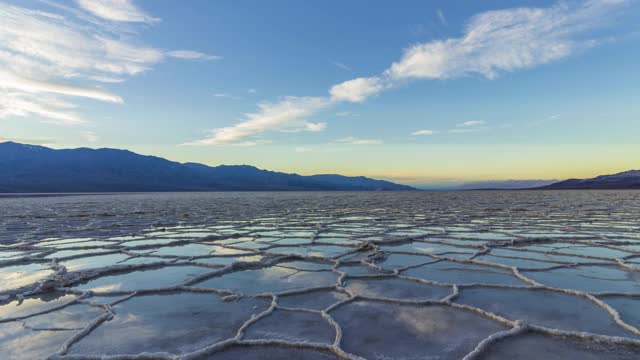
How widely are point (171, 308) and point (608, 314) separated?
376cm

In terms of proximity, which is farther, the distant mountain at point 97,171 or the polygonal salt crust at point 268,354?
the distant mountain at point 97,171

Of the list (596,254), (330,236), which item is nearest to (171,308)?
(330,236)

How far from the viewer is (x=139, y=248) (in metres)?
7.09

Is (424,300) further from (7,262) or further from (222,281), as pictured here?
(7,262)

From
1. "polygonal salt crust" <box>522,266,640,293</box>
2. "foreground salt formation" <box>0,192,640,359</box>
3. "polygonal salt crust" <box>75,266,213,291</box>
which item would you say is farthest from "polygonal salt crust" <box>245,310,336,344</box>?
"polygonal salt crust" <box>522,266,640,293</box>

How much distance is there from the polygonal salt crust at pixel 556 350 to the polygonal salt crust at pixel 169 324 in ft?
6.24

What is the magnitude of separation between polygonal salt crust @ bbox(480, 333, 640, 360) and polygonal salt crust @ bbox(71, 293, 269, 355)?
1.90 m

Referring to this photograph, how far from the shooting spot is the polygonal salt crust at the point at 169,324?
280 cm

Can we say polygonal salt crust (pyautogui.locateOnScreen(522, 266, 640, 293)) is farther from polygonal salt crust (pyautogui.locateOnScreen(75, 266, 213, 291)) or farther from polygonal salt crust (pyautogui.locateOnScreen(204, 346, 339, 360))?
polygonal salt crust (pyautogui.locateOnScreen(75, 266, 213, 291))

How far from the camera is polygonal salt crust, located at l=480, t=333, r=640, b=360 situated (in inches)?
98.9

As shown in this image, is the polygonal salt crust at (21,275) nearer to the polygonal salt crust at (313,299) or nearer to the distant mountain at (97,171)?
the polygonal salt crust at (313,299)

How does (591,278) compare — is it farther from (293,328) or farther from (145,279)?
(145,279)

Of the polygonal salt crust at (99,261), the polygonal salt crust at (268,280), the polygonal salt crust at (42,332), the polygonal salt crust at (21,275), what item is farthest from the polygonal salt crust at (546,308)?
the polygonal salt crust at (21,275)

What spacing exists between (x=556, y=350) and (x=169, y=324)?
283 cm
